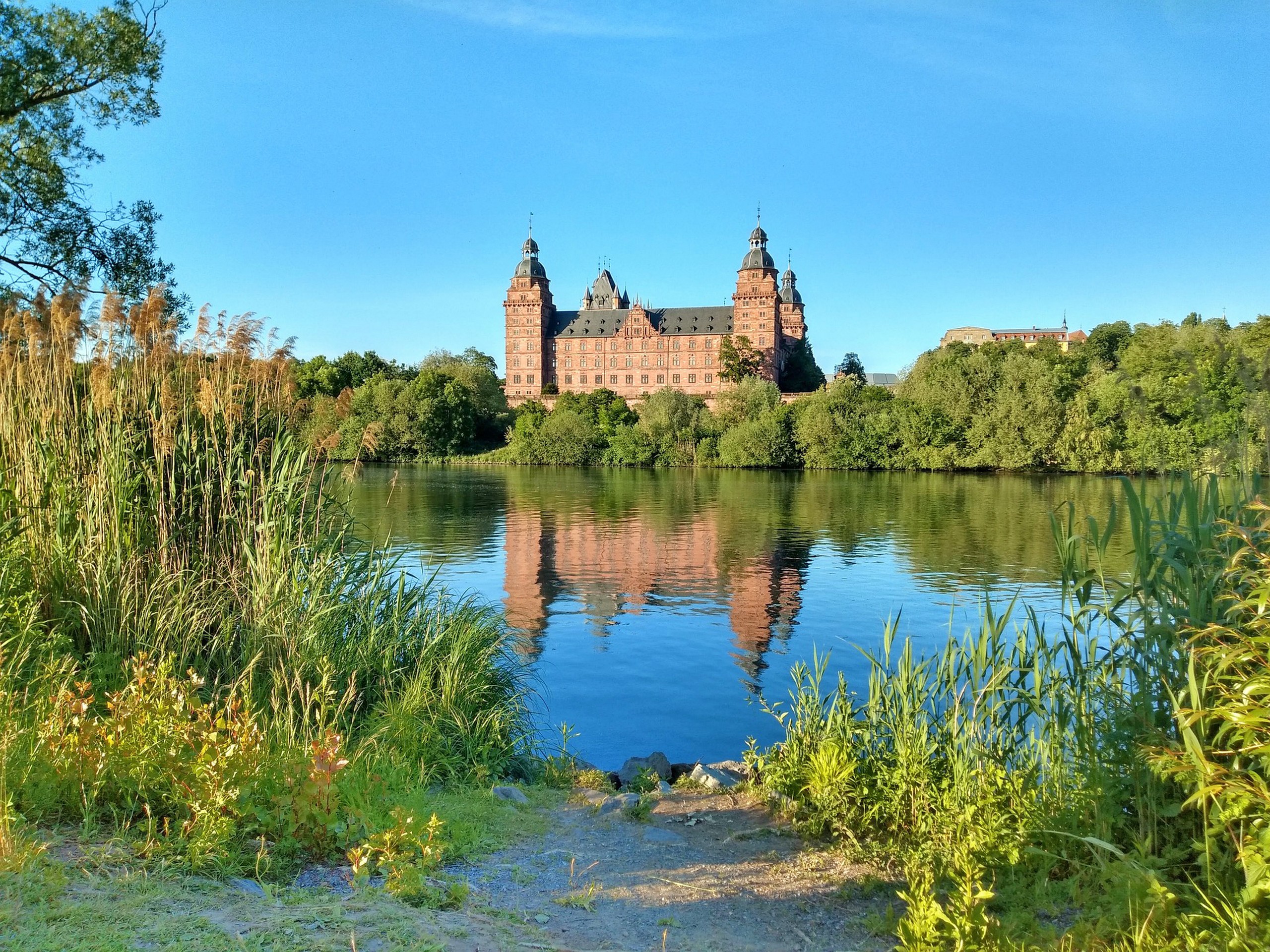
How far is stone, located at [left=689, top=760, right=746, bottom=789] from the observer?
6.31 metres

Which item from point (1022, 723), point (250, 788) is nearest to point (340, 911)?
point (250, 788)

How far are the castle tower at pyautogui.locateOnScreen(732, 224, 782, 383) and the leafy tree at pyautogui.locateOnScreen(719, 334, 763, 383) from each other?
246 centimetres

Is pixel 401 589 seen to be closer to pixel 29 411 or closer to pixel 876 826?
pixel 29 411

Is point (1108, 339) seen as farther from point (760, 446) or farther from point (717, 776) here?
point (717, 776)

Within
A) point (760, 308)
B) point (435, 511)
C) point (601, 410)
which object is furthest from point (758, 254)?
point (435, 511)

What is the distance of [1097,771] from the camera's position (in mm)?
3836

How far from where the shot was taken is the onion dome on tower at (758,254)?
10862 cm

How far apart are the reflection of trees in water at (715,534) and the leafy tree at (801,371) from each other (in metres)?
59.3

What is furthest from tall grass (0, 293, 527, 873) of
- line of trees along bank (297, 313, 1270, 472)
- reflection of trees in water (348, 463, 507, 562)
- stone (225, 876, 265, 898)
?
line of trees along bank (297, 313, 1270, 472)

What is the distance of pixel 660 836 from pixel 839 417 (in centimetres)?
6516

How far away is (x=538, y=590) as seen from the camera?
1723cm

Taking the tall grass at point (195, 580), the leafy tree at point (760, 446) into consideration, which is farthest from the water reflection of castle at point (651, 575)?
the leafy tree at point (760, 446)

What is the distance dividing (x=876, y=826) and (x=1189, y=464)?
8.36 ft

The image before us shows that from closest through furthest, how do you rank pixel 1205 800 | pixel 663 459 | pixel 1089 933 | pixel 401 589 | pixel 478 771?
pixel 1089 933, pixel 1205 800, pixel 478 771, pixel 401 589, pixel 663 459
